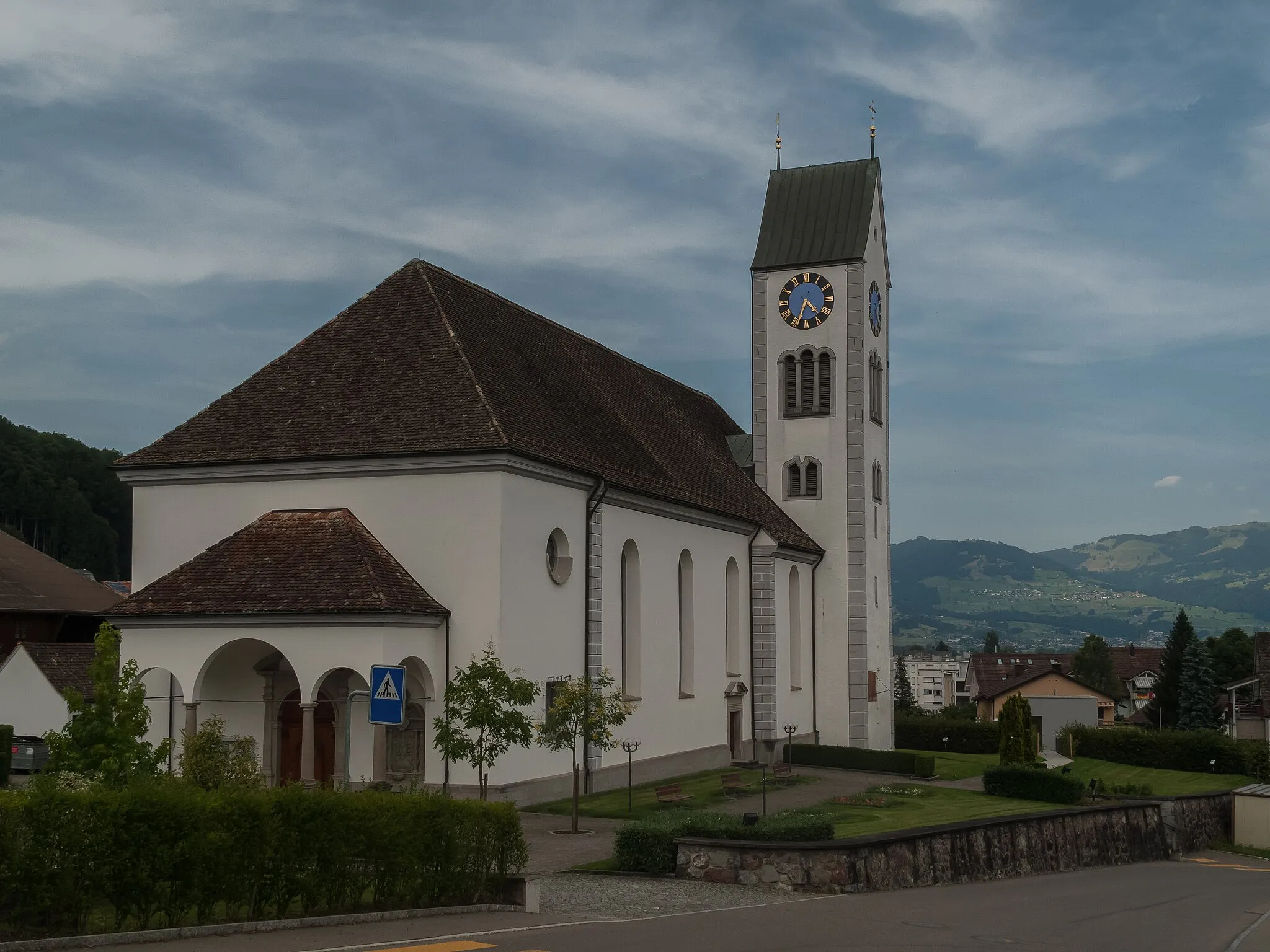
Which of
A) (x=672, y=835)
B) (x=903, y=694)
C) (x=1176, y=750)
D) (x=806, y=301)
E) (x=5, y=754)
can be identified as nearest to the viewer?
(x=672, y=835)

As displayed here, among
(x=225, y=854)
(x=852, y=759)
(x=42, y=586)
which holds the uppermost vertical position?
(x=42, y=586)

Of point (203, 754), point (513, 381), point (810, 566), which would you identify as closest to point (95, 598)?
point (810, 566)

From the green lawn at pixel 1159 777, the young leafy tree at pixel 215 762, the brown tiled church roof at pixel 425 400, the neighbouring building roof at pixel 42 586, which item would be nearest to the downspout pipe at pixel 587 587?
the brown tiled church roof at pixel 425 400

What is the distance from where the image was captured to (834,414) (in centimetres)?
5262

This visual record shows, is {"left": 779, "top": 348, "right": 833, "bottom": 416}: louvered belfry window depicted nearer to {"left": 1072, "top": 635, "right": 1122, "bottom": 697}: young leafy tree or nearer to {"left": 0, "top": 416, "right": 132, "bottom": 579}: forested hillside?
{"left": 0, "top": 416, "right": 132, "bottom": 579}: forested hillside

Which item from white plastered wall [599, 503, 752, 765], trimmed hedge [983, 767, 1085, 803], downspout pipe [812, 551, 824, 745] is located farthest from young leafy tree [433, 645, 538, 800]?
downspout pipe [812, 551, 824, 745]

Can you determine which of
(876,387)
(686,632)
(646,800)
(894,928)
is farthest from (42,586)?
(894,928)

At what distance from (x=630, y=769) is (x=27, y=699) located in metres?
27.3

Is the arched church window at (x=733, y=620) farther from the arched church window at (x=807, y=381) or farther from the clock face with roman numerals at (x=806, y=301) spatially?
the clock face with roman numerals at (x=806, y=301)

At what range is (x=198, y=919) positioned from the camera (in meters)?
14.2

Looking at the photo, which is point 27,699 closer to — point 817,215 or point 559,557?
point 559,557

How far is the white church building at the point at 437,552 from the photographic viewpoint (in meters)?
28.7

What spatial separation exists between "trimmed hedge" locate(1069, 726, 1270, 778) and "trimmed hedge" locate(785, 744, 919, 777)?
913 inches

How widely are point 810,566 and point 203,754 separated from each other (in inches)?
1323
